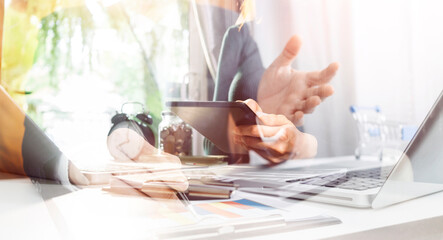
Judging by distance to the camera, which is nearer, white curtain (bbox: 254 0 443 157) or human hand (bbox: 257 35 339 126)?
human hand (bbox: 257 35 339 126)

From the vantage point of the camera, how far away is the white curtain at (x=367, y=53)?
4.85 ft

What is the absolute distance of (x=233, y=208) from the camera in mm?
235

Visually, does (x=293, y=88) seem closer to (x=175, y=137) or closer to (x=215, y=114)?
(x=215, y=114)

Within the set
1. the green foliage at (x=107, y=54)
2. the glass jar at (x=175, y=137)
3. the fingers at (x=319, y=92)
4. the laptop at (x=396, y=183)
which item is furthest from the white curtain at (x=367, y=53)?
the laptop at (x=396, y=183)

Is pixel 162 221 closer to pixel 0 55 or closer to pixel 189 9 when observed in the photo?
pixel 0 55

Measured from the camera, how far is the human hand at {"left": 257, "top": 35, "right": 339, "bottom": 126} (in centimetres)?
40

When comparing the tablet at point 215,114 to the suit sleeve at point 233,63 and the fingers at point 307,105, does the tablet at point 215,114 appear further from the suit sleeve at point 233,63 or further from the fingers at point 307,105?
the suit sleeve at point 233,63

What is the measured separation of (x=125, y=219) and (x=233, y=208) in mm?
77

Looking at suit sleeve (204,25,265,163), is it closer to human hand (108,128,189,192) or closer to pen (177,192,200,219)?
human hand (108,128,189,192)

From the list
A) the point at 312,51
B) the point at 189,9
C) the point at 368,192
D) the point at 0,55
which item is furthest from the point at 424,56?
the point at 0,55

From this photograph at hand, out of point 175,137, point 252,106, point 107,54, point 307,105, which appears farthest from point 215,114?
point 107,54

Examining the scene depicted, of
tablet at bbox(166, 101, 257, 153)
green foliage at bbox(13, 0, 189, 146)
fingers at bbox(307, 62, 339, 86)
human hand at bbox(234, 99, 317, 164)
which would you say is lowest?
human hand at bbox(234, 99, 317, 164)

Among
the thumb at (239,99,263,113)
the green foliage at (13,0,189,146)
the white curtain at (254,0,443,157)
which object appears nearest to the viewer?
the thumb at (239,99,263,113)

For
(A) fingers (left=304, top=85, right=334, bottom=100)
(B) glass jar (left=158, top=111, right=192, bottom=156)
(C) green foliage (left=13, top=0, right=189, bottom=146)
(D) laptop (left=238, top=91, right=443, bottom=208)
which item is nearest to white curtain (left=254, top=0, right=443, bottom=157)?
(C) green foliage (left=13, top=0, right=189, bottom=146)
